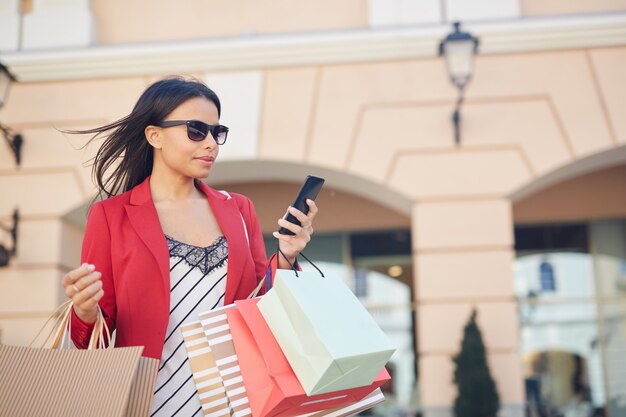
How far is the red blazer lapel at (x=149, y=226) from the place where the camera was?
2.16 meters

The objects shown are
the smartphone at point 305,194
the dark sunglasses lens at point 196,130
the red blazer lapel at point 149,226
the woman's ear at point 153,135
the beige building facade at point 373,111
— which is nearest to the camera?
the smartphone at point 305,194

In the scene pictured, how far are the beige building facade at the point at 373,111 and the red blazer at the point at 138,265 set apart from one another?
16.9 feet

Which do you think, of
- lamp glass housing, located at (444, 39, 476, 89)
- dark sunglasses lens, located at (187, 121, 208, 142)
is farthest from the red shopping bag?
lamp glass housing, located at (444, 39, 476, 89)

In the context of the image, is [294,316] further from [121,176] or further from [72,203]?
[72,203]

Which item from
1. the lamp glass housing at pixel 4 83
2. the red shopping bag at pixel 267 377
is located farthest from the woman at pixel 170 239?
the lamp glass housing at pixel 4 83

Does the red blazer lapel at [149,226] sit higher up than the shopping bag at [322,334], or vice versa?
the red blazer lapel at [149,226]

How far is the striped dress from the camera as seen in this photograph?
2059mm

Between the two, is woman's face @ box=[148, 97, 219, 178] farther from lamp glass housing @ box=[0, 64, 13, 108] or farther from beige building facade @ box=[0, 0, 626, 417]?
lamp glass housing @ box=[0, 64, 13, 108]

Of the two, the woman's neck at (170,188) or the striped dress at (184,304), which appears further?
the woman's neck at (170,188)

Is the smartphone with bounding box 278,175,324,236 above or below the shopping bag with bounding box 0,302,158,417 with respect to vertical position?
above

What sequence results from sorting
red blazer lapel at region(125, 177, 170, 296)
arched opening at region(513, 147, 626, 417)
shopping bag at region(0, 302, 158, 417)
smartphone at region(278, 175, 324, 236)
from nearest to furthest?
shopping bag at region(0, 302, 158, 417) < smartphone at region(278, 175, 324, 236) < red blazer lapel at region(125, 177, 170, 296) < arched opening at region(513, 147, 626, 417)

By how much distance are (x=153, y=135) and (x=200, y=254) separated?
1.41ft

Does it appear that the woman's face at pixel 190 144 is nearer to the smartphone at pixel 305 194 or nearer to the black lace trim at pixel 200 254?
the black lace trim at pixel 200 254

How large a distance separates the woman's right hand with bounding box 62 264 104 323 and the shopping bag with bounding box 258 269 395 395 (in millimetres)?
427
